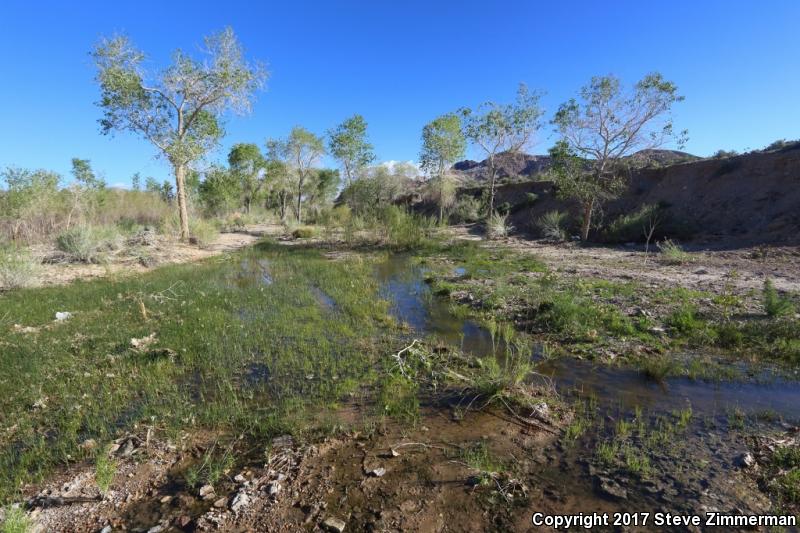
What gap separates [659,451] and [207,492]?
425 centimetres

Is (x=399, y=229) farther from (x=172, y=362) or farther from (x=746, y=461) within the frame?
(x=746, y=461)

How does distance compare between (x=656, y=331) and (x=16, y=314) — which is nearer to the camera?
(x=656, y=331)

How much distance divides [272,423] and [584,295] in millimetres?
7758

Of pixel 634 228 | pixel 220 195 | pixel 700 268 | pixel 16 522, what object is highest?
pixel 220 195

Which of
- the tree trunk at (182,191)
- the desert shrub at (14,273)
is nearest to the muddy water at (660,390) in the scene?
the desert shrub at (14,273)

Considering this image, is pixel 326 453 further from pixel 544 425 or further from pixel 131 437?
pixel 544 425

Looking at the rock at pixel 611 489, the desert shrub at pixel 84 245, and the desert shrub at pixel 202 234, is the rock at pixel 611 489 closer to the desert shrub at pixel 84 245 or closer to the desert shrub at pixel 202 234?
the desert shrub at pixel 84 245

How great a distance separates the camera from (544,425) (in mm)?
4023

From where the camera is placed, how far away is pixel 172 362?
574 cm

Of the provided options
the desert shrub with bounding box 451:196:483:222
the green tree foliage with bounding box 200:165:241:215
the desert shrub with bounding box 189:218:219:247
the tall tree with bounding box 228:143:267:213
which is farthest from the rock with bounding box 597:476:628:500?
the tall tree with bounding box 228:143:267:213

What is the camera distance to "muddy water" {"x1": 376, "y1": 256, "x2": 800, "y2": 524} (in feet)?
9.76

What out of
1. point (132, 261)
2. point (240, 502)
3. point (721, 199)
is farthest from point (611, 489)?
point (721, 199)

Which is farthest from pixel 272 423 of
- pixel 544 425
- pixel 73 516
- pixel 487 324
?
pixel 487 324

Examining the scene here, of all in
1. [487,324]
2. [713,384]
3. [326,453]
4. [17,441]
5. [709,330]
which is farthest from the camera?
[487,324]
